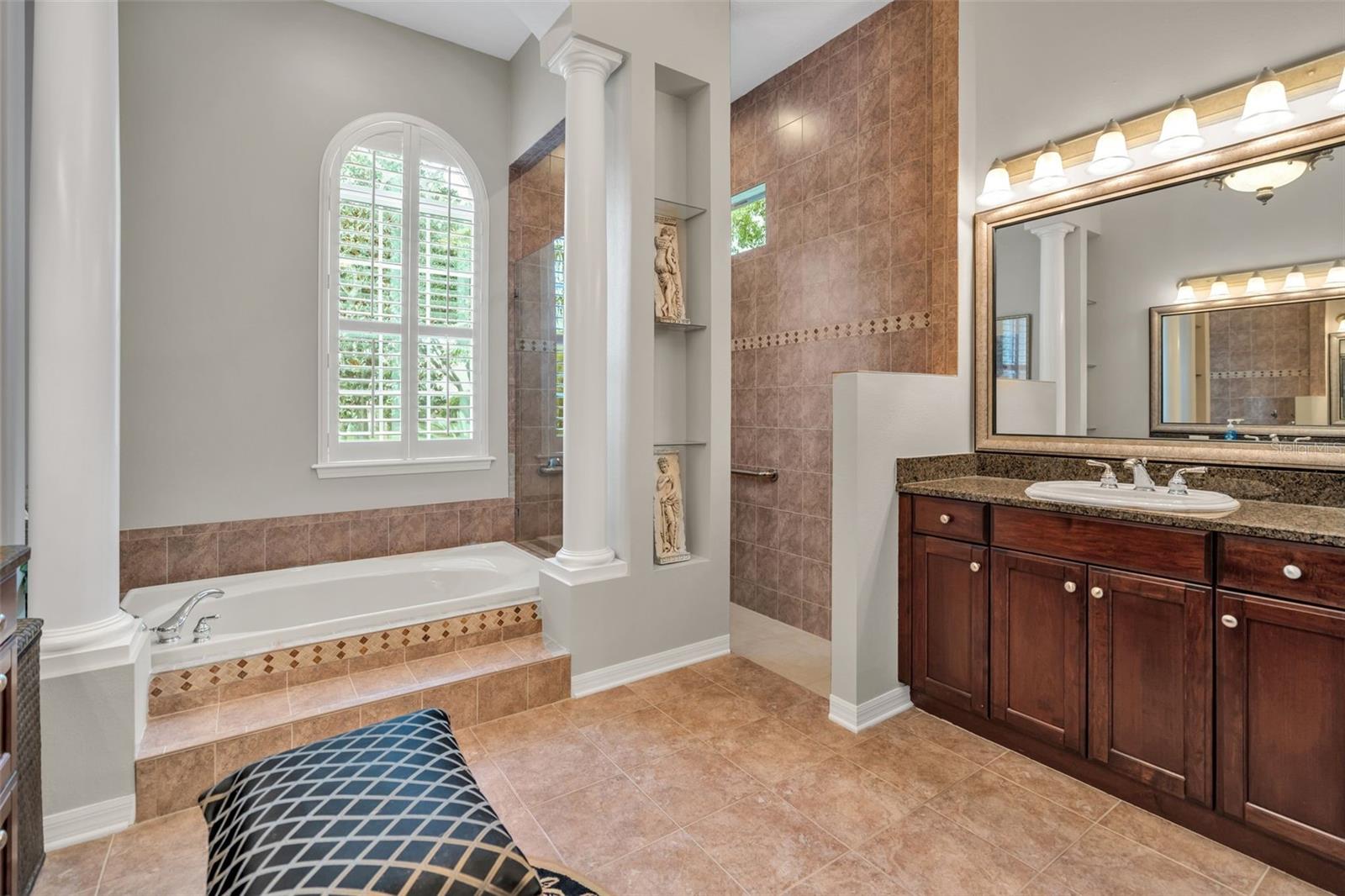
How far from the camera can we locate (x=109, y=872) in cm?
174

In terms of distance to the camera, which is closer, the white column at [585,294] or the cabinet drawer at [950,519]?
the cabinet drawer at [950,519]

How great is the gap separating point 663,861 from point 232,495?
115 inches

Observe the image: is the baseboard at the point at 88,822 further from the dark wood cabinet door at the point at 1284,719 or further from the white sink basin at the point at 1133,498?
the dark wood cabinet door at the point at 1284,719

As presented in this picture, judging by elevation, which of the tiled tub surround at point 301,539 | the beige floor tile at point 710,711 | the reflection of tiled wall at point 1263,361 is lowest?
the beige floor tile at point 710,711

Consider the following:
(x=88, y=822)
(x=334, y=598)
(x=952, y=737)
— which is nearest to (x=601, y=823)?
(x=952, y=737)

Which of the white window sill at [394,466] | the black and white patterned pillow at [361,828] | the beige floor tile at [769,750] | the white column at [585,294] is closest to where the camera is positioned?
the black and white patterned pillow at [361,828]

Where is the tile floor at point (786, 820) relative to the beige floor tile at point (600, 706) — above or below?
below

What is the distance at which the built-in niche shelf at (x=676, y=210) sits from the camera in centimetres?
314

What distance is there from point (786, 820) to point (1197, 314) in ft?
7.41

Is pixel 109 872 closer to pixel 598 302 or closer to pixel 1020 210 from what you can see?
pixel 598 302

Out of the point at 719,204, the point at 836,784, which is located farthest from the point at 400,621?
the point at 719,204

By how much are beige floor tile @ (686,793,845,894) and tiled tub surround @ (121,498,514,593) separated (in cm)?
255

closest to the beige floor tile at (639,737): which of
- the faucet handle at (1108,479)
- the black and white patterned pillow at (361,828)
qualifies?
the black and white patterned pillow at (361,828)

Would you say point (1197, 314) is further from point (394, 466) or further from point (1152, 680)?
point (394, 466)
